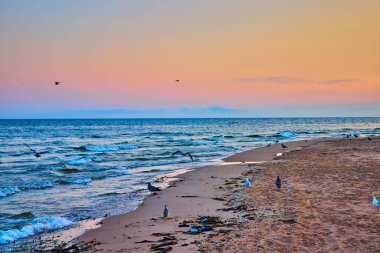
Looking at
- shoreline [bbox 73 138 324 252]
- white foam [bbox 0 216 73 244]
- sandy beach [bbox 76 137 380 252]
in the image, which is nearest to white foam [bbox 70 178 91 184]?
shoreline [bbox 73 138 324 252]

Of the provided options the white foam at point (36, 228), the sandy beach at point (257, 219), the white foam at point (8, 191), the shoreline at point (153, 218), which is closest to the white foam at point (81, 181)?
the white foam at point (8, 191)

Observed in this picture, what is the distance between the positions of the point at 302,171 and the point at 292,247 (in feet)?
41.4

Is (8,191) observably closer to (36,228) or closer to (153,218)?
(36,228)

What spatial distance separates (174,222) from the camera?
33.1 ft

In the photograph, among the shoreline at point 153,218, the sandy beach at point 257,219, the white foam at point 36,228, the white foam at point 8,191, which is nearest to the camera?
the sandy beach at point 257,219

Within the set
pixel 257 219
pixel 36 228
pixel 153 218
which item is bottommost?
pixel 36 228

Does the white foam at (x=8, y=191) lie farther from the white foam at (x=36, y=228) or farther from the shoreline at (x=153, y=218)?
the shoreline at (x=153, y=218)

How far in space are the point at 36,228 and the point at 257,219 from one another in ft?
19.3

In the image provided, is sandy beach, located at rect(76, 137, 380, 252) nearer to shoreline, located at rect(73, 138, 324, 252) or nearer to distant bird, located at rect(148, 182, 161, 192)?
shoreline, located at rect(73, 138, 324, 252)

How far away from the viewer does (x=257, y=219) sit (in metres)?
9.72

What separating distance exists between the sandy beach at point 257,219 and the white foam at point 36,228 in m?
1.30

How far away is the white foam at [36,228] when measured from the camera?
9.47 m

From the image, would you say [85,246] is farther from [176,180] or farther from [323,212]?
[176,180]

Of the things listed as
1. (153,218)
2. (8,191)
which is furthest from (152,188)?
(8,191)
